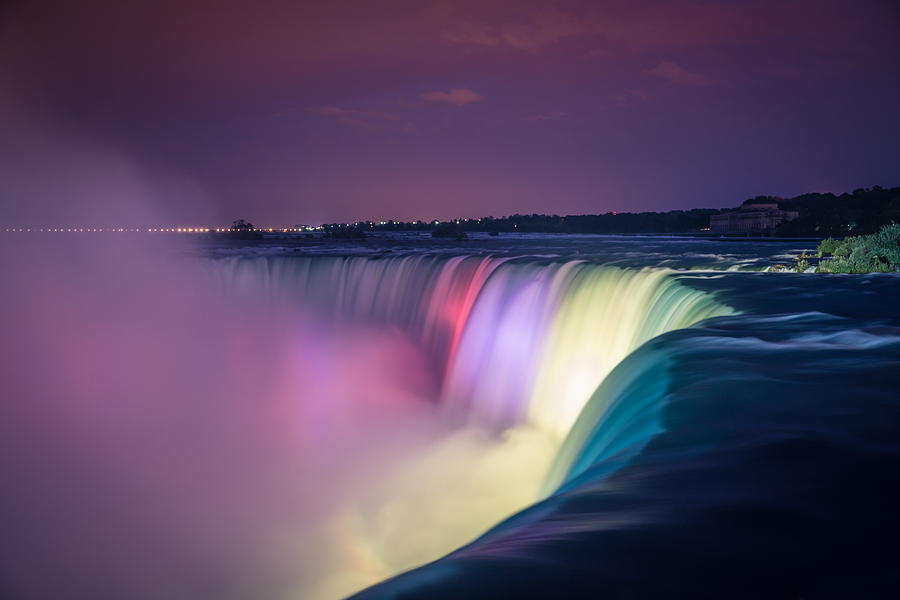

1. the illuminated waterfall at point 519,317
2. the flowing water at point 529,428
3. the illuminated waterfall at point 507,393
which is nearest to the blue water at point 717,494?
the flowing water at point 529,428

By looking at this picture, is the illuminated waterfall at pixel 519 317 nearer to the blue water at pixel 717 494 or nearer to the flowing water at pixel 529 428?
the flowing water at pixel 529 428

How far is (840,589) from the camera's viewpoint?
1.97 metres

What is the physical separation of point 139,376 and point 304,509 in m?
12.1

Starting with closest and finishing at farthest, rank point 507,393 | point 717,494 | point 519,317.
Result: point 717,494
point 507,393
point 519,317

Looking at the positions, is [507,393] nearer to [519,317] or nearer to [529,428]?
[529,428]

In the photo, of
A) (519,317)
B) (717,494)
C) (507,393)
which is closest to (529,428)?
(507,393)

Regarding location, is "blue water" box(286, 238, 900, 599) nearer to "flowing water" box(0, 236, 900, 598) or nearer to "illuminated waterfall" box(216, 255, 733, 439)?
"flowing water" box(0, 236, 900, 598)

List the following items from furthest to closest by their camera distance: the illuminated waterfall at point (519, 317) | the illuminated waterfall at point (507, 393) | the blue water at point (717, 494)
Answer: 1. the illuminated waterfall at point (519, 317)
2. the illuminated waterfall at point (507, 393)
3. the blue water at point (717, 494)

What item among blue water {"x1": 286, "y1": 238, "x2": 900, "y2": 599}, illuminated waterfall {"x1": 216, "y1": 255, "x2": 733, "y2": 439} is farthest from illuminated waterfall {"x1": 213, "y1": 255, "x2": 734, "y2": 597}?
blue water {"x1": 286, "y1": 238, "x2": 900, "y2": 599}

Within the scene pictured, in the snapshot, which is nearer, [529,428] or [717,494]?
[717,494]

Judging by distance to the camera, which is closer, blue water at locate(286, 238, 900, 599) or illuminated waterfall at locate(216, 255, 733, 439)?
blue water at locate(286, 238, 900, 599)

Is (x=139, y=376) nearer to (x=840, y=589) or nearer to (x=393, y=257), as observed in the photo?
(x=393, y=257)

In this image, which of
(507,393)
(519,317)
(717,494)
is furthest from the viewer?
(519,317)

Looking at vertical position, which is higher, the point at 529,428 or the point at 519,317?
the point at 519,317
